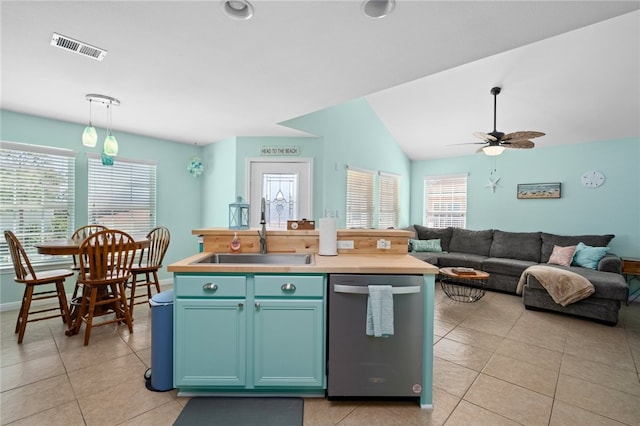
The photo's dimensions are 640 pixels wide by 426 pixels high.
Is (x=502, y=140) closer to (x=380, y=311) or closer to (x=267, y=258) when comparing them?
(x=380, y=311)

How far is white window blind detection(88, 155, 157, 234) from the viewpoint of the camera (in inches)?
161

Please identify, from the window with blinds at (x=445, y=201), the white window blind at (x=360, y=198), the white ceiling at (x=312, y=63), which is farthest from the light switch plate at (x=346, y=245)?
the window with blinds at (x=445, y=201)

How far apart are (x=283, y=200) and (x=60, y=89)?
2.78 meters

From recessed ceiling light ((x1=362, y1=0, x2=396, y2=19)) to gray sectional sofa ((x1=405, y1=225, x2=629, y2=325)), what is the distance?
12.0ft

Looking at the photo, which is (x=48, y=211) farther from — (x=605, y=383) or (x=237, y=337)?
(x=605, y=383)

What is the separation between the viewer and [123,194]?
4344mm

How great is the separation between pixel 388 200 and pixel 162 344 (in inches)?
198

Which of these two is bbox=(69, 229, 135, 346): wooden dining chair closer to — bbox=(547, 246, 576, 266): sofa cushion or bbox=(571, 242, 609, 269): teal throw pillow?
bbox=(547, 246, 576, 266): sofa cushion

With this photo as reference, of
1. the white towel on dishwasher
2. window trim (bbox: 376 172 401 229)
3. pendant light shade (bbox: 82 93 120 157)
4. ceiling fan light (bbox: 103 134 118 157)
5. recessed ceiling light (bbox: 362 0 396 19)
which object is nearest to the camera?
recessed ceiling light (bbox: 362 0 396 19)

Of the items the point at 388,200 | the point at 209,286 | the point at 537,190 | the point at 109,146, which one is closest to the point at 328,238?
the point at 209,286

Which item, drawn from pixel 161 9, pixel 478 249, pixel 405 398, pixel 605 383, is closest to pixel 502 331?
pixel 605 383

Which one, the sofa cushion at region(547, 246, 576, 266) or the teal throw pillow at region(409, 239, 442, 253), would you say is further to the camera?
the teal throw pillow at region(409, 239, 442, 253)

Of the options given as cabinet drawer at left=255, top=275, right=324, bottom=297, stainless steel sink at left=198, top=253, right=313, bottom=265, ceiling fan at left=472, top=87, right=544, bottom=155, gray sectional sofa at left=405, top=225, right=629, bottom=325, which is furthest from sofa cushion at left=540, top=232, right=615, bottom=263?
cabinet drawer at left=255, top=275, right=324, bottom=297

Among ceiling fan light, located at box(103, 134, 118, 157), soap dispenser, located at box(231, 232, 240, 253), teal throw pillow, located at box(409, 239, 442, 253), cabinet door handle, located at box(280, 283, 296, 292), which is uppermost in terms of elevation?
ceiling fan light, located at box(103, 134, 118, 157)
